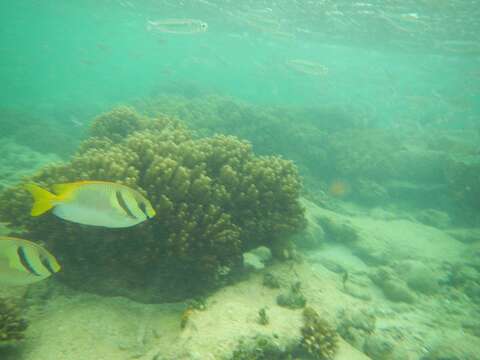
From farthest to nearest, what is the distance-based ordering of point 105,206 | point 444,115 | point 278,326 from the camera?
point 444,115
point 278,326
point 105,206

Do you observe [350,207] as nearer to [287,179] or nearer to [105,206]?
[287,179]

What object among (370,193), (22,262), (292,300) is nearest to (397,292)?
(292,300)

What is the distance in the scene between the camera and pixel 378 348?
556 centimetres

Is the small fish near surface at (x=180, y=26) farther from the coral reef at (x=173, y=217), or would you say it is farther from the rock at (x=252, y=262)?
the rock at (x=252, y=262)

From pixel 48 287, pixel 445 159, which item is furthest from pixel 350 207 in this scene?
pixel 48 287

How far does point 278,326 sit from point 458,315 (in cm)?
718

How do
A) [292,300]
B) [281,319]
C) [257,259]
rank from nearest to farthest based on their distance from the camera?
[281,319] → [292,300] → [257,259]

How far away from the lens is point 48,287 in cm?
475

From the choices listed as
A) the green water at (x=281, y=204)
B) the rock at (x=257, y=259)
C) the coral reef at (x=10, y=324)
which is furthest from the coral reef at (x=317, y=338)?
the coral reef at (x=10, y=324)

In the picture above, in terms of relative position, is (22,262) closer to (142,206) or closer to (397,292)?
(142,206)

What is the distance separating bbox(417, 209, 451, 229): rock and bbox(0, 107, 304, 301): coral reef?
12.4m

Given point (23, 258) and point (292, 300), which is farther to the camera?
point (292, 300)

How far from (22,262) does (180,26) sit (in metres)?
11.6

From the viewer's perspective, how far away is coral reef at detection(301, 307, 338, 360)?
426 cm
